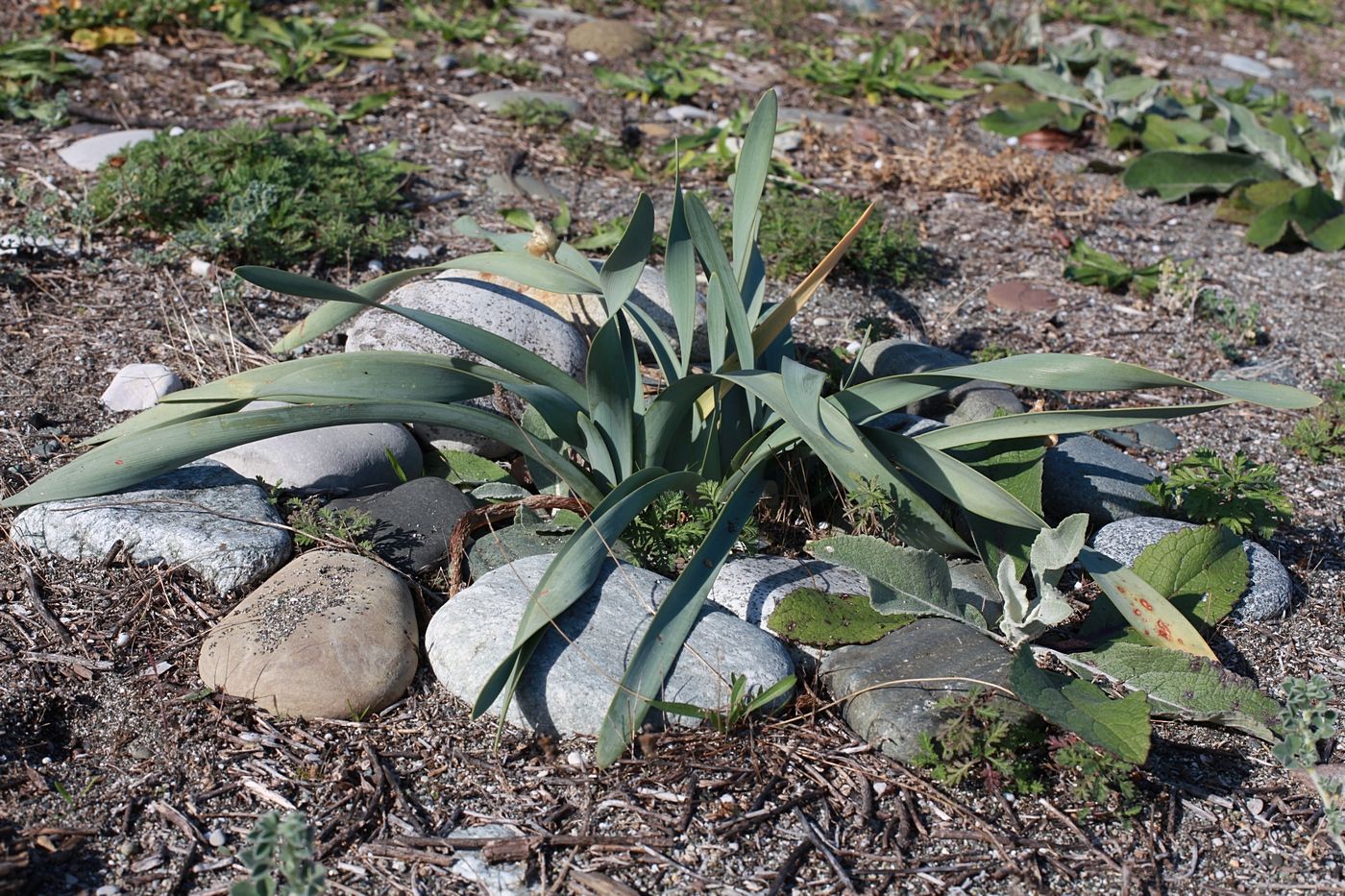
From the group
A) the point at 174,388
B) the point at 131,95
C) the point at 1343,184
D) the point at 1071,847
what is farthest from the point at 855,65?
the point at 1071,847

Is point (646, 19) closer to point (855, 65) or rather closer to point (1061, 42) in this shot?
point (855, 65)

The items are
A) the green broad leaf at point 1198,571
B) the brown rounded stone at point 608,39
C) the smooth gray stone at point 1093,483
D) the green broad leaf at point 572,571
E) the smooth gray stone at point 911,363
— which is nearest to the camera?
the green broad leaf at point 572,571

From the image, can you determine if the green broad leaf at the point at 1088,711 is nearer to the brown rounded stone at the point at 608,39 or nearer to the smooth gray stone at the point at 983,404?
the smooth gray stone at the point at 983,404

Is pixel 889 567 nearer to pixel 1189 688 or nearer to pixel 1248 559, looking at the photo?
pixel 1189 688

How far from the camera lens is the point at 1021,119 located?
17.0 feet

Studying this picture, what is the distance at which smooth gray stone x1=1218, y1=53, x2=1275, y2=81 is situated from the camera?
6.49m

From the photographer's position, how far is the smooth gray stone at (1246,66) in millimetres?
6488

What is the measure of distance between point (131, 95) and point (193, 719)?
3531 mm

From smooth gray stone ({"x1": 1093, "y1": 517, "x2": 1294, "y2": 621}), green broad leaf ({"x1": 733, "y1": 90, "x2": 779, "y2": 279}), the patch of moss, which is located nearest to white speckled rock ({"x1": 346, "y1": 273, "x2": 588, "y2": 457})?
the patch of moss

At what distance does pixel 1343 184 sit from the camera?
4539mm

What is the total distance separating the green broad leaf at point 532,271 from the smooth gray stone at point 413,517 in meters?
0.52

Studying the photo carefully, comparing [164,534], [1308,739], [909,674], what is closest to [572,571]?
[909,674]

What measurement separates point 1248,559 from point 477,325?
6.65 ft

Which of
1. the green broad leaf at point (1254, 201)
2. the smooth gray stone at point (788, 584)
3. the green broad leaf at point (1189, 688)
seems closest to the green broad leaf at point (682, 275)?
the smooth gray stone at point (788, 584)
